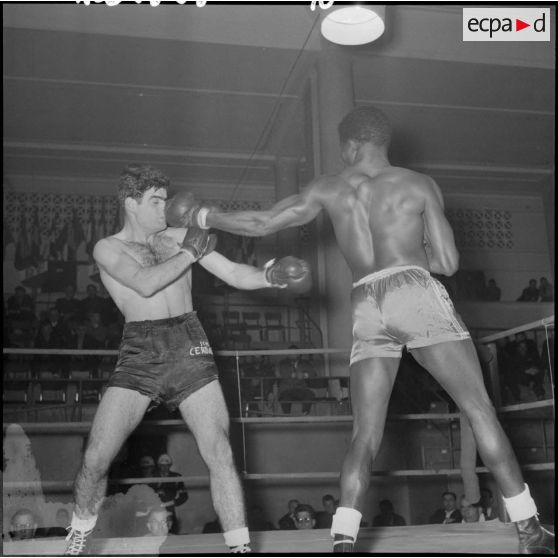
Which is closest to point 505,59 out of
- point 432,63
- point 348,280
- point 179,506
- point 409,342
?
point 432,63

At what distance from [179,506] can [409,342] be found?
359 centimetres

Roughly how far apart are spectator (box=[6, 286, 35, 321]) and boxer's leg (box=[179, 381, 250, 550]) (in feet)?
21.1

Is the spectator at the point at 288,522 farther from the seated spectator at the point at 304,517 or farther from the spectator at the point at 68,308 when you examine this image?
the spectator at the point at 68,308

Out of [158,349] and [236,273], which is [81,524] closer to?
[158,349]

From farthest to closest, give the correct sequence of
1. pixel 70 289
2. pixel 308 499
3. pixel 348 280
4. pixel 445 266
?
pixel 70 289
pixel 348 280
pixel 308 499
pixel 445 266

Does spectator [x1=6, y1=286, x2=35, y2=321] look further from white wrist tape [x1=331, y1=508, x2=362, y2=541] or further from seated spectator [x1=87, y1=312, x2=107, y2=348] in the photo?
white wrist tape [x1=331, y1=508, x2=362, y2=541]

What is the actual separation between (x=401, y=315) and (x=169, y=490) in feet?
11.2

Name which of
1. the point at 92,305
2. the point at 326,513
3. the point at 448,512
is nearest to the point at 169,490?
the point at 326,513

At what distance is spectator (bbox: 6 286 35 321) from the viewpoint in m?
8.38

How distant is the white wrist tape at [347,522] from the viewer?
2301 mm

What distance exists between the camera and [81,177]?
10.2 m

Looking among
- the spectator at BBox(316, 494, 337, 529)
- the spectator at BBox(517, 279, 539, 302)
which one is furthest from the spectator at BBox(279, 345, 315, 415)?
the spectator at BBox(517, 279, 539, 302)

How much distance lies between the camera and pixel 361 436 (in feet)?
7.92

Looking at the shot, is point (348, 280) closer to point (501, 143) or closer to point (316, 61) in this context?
point (316, 61)
